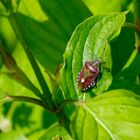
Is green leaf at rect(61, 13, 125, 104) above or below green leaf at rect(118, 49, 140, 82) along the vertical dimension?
Answer: above

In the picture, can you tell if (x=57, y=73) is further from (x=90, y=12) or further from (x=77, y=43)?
(x=90, y=12)

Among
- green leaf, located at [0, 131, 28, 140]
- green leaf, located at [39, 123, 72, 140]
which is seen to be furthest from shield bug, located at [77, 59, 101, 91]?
green leaf, located at [0, 131, 28, 140]

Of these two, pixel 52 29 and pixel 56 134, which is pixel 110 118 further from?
pixel 52 29

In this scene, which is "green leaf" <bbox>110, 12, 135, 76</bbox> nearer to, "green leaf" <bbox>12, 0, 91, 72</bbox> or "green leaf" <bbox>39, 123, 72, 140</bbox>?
"green leaf" <bbox>12, 0, 91, 72</bbox>

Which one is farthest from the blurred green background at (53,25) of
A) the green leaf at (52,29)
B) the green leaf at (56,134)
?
the green leaf at (56,134)

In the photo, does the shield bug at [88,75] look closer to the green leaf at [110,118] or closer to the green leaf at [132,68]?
the green leaf at [110,118]

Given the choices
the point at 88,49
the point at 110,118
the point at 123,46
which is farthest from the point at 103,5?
the point at 110,118
